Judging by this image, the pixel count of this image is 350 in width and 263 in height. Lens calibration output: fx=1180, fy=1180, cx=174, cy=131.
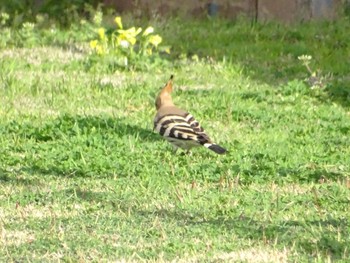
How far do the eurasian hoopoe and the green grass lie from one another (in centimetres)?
12

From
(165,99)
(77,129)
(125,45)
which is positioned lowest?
(125,45)

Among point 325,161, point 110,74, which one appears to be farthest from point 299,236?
point 110,74

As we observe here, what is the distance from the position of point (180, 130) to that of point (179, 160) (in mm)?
299

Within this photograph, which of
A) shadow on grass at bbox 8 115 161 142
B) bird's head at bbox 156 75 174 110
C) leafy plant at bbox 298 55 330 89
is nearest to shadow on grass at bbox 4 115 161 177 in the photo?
shadow on grass at bbox 8 115 161 142

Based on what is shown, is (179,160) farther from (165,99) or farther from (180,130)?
(165,99)

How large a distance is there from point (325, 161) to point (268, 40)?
256 inches

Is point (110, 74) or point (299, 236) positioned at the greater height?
point (299, 236)

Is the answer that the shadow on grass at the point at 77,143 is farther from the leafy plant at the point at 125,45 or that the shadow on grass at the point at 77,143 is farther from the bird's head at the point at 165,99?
the leafy plant at the point at 125,45

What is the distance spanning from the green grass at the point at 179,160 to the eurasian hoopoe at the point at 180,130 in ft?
0.39

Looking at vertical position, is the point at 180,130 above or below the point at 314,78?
above

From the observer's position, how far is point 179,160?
30.7ft

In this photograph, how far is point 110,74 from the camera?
44.8ft

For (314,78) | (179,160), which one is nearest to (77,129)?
(179,160)

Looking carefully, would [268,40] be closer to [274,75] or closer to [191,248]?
[274,75]
